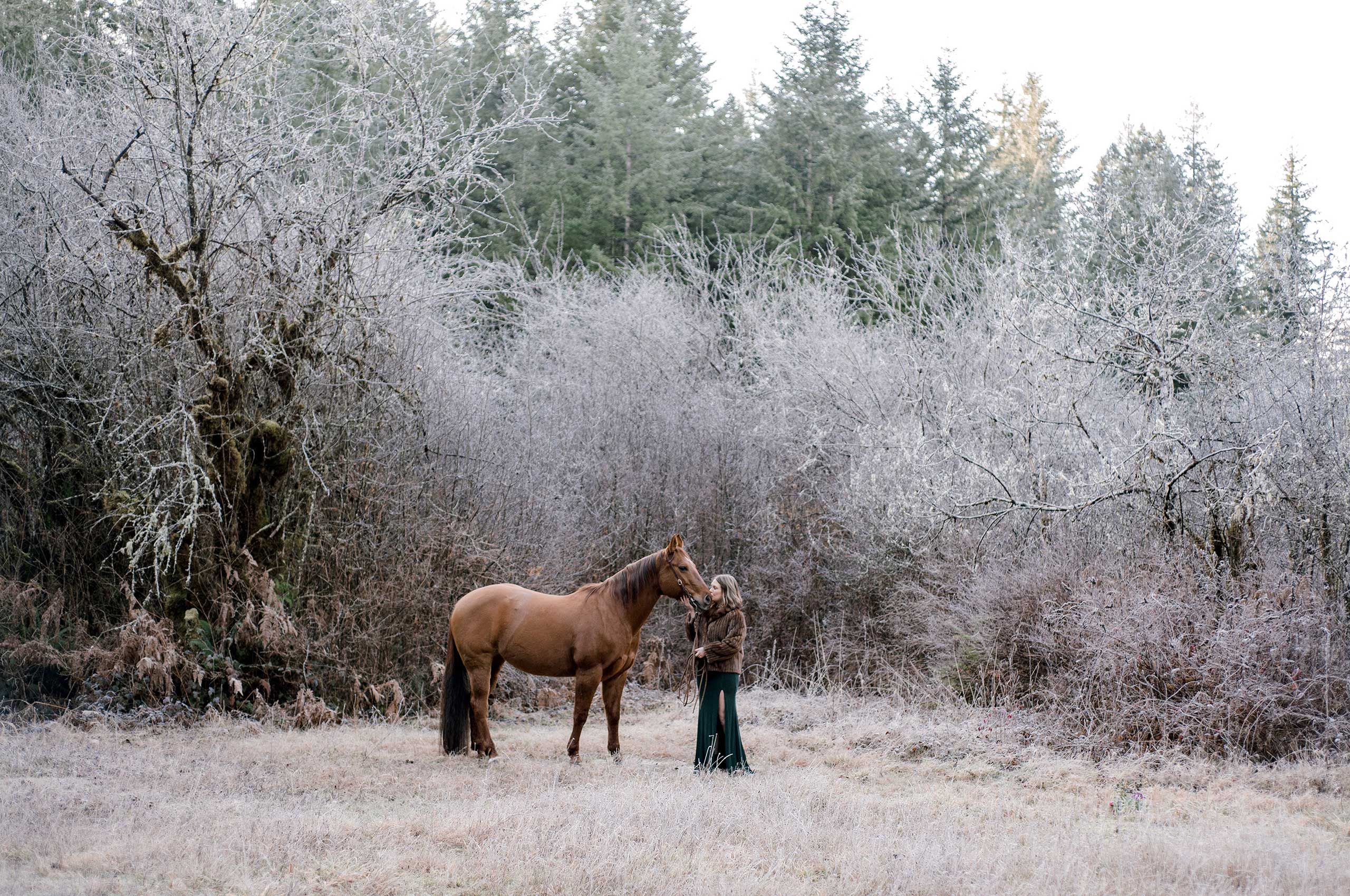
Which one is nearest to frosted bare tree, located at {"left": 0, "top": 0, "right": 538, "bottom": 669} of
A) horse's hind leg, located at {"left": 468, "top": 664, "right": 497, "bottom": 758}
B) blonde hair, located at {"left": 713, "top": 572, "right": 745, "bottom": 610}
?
horse's hind leg, located at {"left": 468, "top": 664, "right": 497, "bottom": 758}

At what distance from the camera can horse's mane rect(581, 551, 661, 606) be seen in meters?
8.78

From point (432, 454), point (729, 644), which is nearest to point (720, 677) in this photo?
point (729, 644)

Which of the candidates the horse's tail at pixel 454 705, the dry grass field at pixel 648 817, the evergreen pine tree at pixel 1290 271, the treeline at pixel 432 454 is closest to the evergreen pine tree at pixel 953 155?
the treeline at pixel 432 454

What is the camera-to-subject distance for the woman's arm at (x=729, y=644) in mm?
8547

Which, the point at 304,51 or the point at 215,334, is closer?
the point at 215,334

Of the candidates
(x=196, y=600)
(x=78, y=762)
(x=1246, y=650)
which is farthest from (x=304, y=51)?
(x=1246, y=650)

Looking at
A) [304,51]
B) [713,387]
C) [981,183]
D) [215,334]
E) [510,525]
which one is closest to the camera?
[215,334]

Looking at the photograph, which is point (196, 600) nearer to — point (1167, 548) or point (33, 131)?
point (33, 131)

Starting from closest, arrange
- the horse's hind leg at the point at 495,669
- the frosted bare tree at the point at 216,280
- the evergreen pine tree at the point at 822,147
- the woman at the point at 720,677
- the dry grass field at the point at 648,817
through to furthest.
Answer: the dry grass field at the point at 648,817, the woman at the point at 720,677, the horse's hind leg at the point at 495,669, the frosted bare tree at the point at 216,280, the evergreen pine tree at the point at 822,147

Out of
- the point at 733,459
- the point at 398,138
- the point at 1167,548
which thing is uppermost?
the point at 398,138

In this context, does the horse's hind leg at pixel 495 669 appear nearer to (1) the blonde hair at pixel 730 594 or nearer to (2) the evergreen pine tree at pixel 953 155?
(1) the blonde hair at pixel 730 594

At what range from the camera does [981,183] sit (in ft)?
87.0

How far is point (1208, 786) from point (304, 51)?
741 inches

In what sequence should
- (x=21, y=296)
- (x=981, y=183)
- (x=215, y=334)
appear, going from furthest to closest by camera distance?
1. (x=981, y=183)
2. (x=21, y=296)
3. (x=215, y=334)
